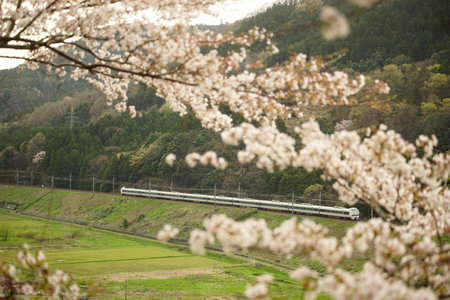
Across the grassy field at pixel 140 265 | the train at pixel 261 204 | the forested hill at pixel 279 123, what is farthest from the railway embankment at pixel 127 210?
the forested hill at pixel 279 123

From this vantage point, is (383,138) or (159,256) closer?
(383,138)

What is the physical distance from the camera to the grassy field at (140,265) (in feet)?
59.9

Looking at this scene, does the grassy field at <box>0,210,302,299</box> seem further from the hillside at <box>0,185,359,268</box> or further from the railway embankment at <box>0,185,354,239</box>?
the railway embankment at <box>0,185,354,239</box>

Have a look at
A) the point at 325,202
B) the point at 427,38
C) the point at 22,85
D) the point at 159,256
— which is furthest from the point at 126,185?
the point at 22,85

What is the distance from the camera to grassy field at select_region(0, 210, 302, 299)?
18.2m

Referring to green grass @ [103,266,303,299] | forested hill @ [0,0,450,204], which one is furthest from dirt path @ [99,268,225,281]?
forested hill @ [0,0,450,204]

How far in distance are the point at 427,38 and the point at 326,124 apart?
2637 cm

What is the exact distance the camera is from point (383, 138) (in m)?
3.64

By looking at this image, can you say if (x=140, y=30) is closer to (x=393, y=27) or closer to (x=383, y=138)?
(x=383, y=138)

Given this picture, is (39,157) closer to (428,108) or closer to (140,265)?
(140,265)

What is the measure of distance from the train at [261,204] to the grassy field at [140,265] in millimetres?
5356

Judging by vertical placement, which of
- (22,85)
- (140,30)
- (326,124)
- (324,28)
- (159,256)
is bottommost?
(159,256)

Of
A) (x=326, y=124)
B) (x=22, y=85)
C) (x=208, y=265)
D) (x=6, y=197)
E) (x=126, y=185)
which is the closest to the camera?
(x=208, y=265)

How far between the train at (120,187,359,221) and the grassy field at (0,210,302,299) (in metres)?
5.36
